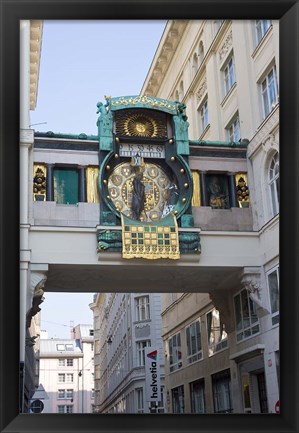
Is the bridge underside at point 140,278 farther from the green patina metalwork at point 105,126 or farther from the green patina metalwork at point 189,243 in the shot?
the green patina metalwork at point 105,126

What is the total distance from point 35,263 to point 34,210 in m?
1.58

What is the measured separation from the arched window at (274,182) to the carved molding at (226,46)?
6.57 metres

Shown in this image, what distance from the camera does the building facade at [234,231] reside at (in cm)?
2002

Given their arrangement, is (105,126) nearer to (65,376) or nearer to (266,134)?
(266,134)

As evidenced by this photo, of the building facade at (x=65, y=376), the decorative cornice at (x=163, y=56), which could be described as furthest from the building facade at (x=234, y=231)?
the building facade at (x=65, y=376)

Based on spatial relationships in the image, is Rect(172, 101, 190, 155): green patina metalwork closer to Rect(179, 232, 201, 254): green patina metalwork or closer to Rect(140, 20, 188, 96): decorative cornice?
Rect(179, 232, 201, 254): green patina metalwork

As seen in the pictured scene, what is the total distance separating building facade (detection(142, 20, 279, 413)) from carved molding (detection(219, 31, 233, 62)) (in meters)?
0.04

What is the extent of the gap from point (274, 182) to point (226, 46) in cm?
741

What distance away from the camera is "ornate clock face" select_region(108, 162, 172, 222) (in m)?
20.2

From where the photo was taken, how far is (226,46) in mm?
25297
